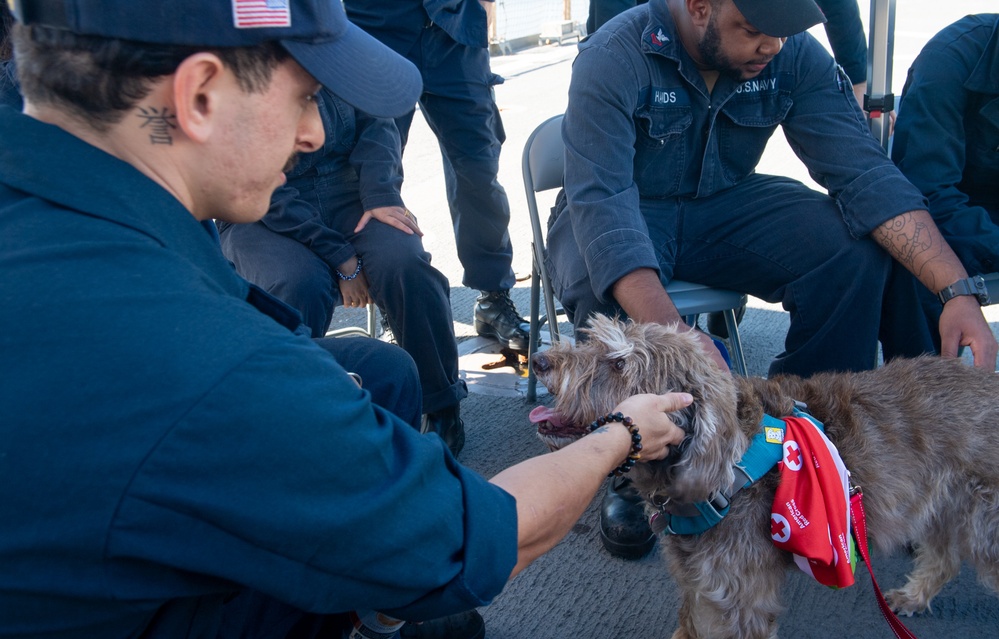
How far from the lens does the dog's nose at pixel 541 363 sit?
96.2 inches

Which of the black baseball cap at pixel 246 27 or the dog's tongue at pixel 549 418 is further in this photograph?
the dog's tongue at pixel 549 418

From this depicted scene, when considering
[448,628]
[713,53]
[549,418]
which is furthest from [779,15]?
[448,628]

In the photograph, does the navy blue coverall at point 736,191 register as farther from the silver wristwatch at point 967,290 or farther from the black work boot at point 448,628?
the black work boot at point 448,628

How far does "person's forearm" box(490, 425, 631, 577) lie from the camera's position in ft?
4.73

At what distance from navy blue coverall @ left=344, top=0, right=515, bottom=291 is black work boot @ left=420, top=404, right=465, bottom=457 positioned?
118cm

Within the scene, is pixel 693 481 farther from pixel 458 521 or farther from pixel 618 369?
pixel 458 521

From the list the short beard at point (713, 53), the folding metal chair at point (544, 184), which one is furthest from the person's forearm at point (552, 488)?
the short beard at point (713, 53)

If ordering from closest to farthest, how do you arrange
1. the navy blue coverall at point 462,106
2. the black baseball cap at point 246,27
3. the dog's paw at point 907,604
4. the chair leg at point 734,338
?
the black baseball cap at point 246,27 < the dog's paw at point 907,604 < the chair leg at point 734,338 < the navy blue coverall at point 462,106

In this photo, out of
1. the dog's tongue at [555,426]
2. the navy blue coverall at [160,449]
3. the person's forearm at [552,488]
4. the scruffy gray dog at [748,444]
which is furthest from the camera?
the dog's tongue at [555,426]

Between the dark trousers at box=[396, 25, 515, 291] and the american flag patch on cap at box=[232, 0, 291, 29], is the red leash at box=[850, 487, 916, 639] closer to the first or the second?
the american flag patch on cap at box=[232, 0, 291, 29]

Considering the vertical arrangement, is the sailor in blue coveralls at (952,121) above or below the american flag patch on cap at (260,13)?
below

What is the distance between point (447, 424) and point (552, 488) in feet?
6.91

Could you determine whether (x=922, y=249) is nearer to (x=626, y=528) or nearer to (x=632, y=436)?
(x=626, y=528)

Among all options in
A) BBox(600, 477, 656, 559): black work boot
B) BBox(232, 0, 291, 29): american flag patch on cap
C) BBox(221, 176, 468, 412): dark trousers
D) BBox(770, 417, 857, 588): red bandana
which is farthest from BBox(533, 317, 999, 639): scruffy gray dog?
BBox(232, 0, 291, 29): american flag patch on cap
